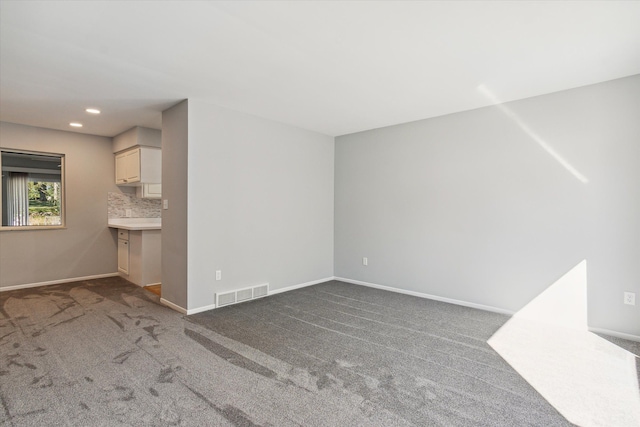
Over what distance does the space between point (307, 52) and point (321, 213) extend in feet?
10.5

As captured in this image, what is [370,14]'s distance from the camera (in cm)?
217

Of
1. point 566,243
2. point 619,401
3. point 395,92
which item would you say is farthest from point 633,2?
point 619,401

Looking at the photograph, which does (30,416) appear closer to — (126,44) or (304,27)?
(126,44)

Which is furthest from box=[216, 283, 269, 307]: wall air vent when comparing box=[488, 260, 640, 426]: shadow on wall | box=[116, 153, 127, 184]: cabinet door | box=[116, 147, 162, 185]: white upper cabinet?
box=[116, 153, 127, 184]: cabinet door

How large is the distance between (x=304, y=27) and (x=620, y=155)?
10.7 ft

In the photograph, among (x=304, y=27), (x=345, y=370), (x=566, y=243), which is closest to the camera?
(x=304, y=27)

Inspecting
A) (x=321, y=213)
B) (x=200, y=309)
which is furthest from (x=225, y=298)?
(x=321, y=213)

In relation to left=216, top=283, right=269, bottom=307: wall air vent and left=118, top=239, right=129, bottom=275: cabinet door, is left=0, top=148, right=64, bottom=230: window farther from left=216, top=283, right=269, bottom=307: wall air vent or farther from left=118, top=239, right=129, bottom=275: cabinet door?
left=216, top=283, right=269, bottom=307: wall air vent

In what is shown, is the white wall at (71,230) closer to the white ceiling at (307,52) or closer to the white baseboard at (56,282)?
the white baseboard at (56,282)

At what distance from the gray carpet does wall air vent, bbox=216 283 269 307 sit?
13cm

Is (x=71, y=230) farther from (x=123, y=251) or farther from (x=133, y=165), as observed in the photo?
(x=133, y=165)

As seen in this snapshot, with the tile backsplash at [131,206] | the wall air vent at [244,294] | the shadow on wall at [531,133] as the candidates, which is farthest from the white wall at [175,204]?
the shadow on wall at [531,133]

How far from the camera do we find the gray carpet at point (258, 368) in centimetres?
200

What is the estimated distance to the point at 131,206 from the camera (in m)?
6.08
